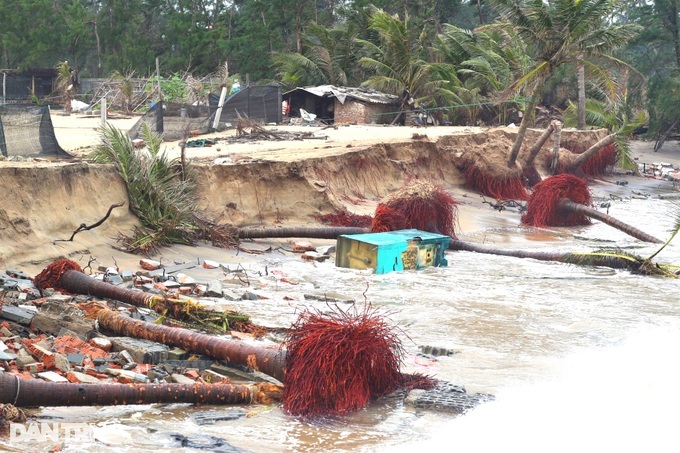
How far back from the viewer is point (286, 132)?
24.3 meters

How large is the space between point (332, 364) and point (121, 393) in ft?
4.92

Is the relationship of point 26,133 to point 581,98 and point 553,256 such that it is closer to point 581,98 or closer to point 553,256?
point 553,256

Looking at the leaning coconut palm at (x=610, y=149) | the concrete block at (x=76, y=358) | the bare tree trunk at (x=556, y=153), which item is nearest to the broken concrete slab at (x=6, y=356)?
the concrete block at (x=76, y=358)

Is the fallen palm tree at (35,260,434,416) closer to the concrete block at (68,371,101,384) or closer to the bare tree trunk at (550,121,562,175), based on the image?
the concrete block at (68,371,101,384)

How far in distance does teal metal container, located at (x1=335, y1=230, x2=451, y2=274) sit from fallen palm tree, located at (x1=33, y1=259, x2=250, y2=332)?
15.6 feet

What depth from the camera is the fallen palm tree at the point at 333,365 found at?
685cm

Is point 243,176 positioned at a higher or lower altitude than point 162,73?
lower

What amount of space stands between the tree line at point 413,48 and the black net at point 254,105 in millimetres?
5967

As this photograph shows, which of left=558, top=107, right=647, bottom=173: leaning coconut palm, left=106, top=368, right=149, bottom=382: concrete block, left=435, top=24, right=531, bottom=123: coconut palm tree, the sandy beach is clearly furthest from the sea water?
left=435, top=24, right=531, bottom=123: coconut palm tree

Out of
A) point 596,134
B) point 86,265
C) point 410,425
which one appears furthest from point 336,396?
point 596,134

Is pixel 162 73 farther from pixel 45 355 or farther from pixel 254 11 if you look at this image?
pixel 45 355

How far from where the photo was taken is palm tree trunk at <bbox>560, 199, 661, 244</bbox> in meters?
18.0

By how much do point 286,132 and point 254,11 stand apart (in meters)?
25.6

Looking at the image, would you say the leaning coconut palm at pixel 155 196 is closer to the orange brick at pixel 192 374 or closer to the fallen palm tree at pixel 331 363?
the orange brick at pixel 192 374
